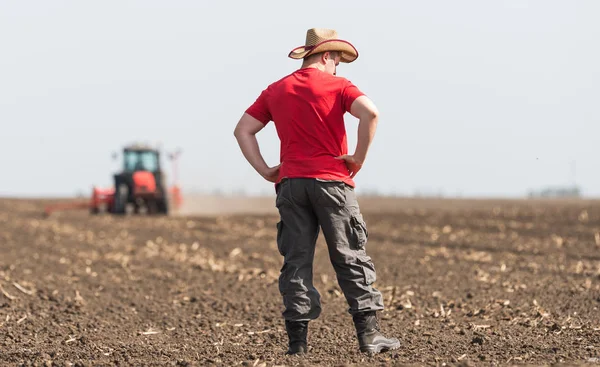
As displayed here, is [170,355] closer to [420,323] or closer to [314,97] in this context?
[314,97]

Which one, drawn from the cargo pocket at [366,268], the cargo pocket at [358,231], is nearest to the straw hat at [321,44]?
the cargo pocket at [358,231]

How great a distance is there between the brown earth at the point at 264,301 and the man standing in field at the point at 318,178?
344 mm

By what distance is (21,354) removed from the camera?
575cm

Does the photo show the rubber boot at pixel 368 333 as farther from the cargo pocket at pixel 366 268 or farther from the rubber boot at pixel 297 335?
the rubber boot at pixel 297 335

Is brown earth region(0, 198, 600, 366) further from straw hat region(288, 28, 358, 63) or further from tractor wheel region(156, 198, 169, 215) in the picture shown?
tractor wheel region(156, 198, 169, 215)

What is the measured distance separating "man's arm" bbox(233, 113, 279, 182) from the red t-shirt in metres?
0.20

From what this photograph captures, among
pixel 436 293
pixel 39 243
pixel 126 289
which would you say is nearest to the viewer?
pixel 436 293

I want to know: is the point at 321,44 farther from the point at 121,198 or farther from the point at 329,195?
the point at 121,198

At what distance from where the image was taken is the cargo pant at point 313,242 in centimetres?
505

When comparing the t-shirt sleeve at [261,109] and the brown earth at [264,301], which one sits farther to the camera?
the brown earth at [264,301]

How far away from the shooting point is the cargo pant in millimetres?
5055

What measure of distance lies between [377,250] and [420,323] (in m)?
6.92

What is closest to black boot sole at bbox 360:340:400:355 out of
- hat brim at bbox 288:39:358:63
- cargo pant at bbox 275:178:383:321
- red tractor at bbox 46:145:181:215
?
cargo pant at bbox 275:178:383:321

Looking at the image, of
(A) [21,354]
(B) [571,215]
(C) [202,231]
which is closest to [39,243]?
(C) [202,231]
